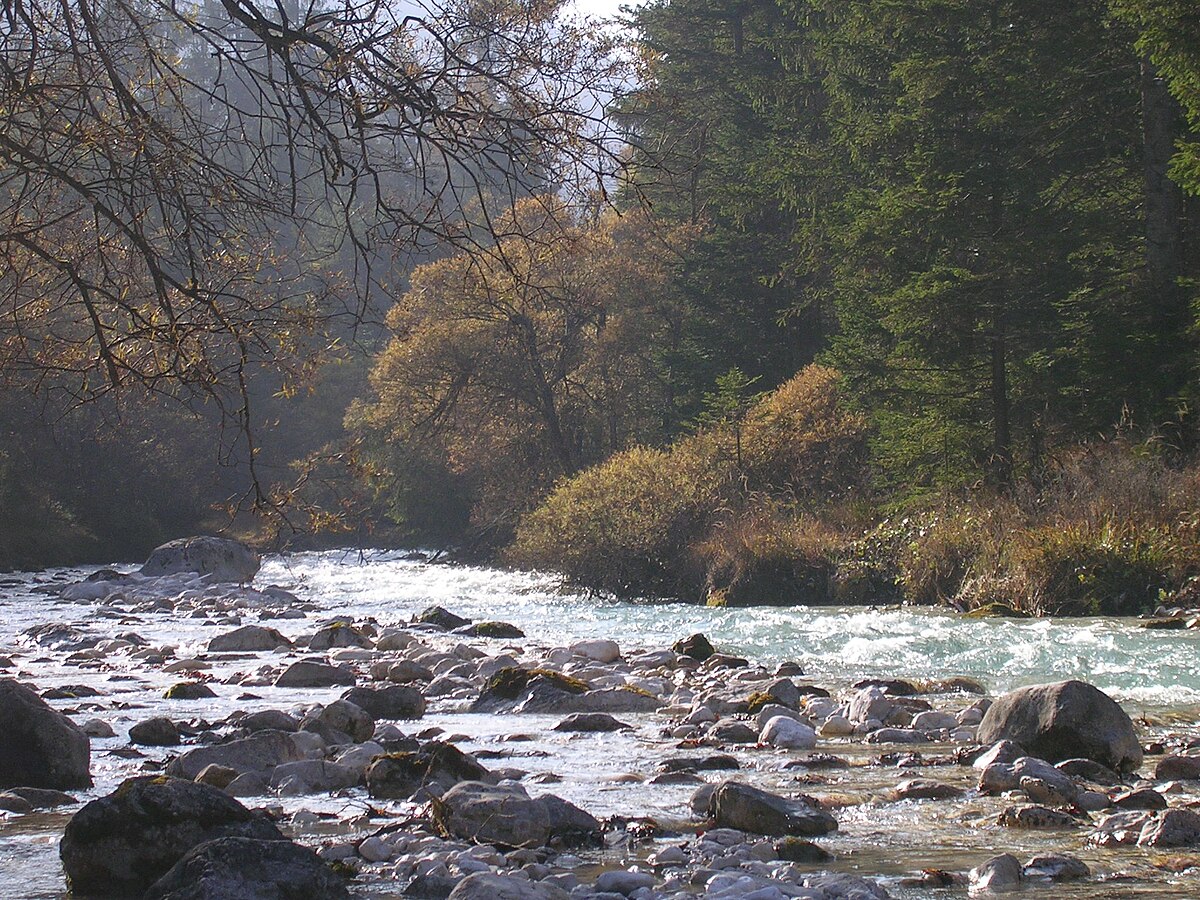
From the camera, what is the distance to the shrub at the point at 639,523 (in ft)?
66.3

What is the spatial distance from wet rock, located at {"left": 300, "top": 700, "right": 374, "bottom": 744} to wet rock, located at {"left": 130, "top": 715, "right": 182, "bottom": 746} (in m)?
0.69

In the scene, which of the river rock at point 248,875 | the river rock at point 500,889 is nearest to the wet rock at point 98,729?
the river rock at point 248,875

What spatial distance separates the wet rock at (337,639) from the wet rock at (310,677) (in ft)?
9.51

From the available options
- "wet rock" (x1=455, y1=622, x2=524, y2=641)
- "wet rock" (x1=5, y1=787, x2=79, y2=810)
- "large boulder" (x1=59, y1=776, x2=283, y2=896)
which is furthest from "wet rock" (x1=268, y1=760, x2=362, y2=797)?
"wet rock" (x1=455, y1=622, x2=524, y2=641)

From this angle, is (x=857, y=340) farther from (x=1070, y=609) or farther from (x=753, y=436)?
(x=1070, y=609)

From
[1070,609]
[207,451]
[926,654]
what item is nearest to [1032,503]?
[1070,609]

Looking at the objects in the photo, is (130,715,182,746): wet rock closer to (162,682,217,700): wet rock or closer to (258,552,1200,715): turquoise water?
(162,682,217,700): wet rock

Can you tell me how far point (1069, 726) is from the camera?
5.93 meters

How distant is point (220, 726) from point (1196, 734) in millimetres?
5330

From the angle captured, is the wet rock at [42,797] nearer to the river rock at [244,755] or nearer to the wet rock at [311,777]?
the river rock at [244,755]

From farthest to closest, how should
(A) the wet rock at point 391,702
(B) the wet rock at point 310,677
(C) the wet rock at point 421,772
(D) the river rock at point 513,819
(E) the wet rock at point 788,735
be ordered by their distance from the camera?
(B) the wet rock at point 310,677
(A) the wet rock at point 391,702
(E) the wet rock at point 788,735
(C) the wet rock at point 421,772
(D) the river rock at point 513,819

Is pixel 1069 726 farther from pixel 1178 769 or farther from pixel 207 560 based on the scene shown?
pixel 207 560

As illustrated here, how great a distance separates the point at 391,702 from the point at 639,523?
12626mm

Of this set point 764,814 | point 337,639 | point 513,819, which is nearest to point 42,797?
point 513,819
